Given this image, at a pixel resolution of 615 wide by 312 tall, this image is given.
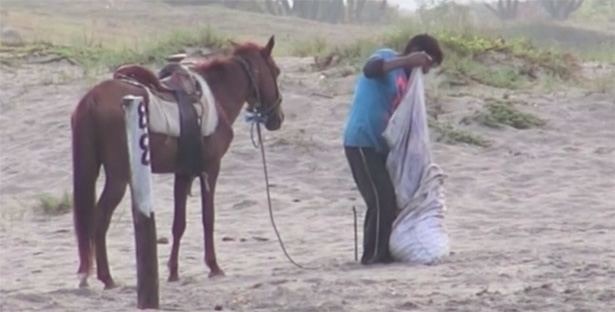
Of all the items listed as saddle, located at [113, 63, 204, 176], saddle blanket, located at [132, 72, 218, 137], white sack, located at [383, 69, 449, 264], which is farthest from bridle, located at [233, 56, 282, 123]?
white sack, located at [383, 69, 449, 264]

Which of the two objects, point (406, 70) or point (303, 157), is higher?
point (406, 70)

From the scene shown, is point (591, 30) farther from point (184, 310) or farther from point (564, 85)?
point (184, 310)

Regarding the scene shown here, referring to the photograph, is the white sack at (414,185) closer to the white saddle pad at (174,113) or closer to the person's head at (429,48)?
the person's head at (429,48)

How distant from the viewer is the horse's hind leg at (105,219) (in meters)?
9.38

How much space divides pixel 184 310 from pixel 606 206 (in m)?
6.36

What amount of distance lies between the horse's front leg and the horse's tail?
34.8 inches

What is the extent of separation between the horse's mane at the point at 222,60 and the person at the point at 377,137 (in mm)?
880

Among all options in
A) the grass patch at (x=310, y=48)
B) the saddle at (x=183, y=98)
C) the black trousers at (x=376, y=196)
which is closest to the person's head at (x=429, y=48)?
the black trousers at (x=376, y=196)

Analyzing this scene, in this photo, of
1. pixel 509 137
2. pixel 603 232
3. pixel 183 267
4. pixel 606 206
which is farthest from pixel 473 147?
pixel 183 267

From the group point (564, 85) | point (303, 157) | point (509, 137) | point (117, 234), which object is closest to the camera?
point (117, 234)

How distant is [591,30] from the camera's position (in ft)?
124

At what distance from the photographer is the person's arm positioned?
10.0m

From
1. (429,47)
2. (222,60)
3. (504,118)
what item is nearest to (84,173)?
(222,60)

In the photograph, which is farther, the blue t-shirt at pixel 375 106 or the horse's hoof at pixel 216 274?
the blue t-shirt at pixel 375 106
